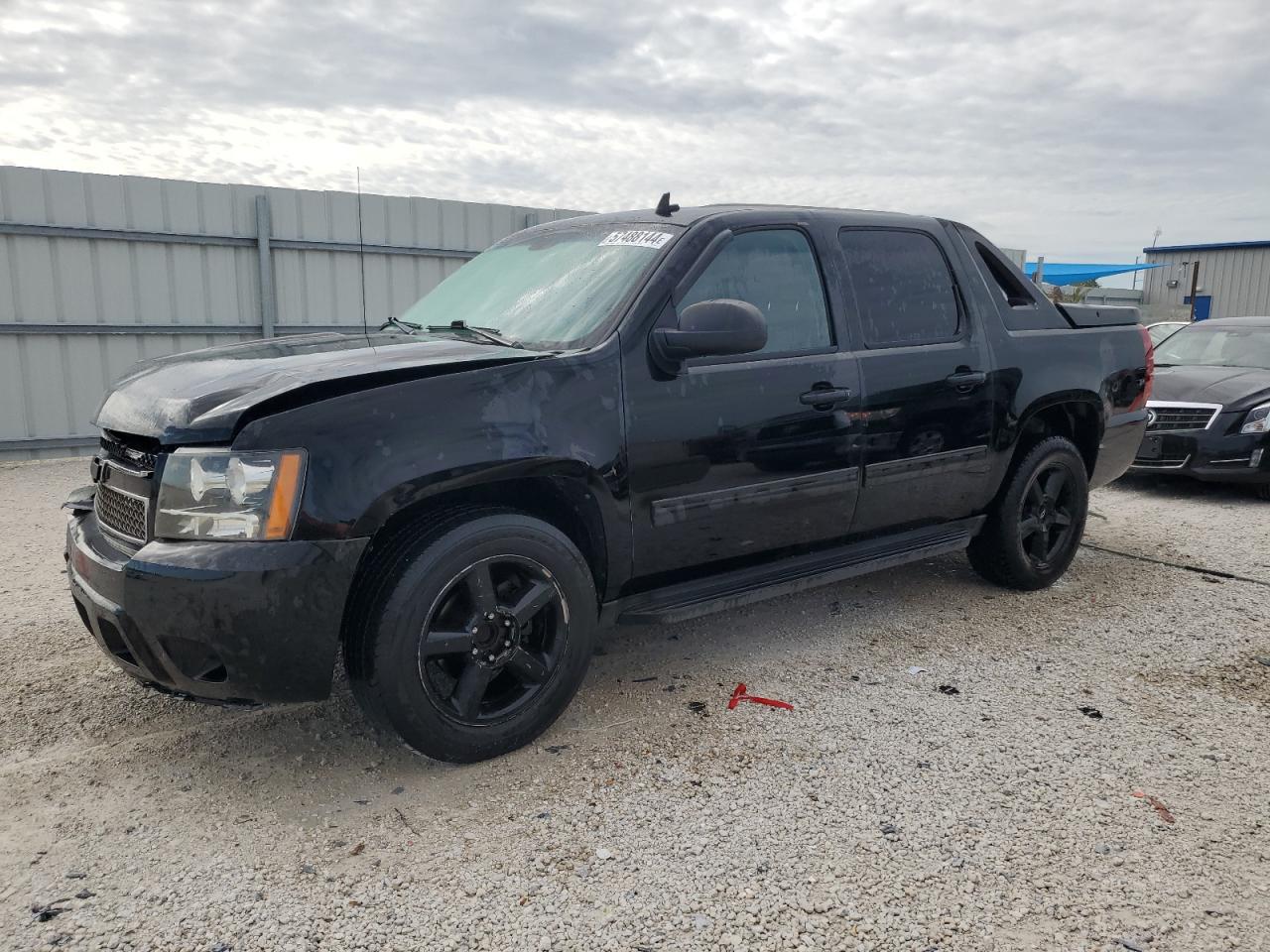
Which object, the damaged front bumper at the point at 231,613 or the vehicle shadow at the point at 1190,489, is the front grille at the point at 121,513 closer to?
the damaged front bumper at the point at 231,613

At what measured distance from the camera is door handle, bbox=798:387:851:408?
365 centimetres

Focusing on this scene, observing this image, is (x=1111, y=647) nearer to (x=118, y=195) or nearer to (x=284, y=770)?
(x=284, y=770)

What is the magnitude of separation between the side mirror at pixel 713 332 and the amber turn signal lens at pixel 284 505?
1.28 meters

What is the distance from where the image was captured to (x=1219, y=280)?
108 ft

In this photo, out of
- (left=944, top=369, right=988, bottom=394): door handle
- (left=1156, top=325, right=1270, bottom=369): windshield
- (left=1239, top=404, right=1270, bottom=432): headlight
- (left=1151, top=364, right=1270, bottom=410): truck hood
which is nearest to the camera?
(left=944, top=369, right=988, bottom=394): door handle

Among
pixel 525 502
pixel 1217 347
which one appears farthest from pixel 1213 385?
pixel 525 502

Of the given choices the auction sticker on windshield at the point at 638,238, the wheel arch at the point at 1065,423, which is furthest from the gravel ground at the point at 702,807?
the auction sticker on windshield at the point at 638,238

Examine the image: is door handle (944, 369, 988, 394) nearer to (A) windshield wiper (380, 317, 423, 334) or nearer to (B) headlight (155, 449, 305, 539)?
(A) windshield wiper (380, 317, 423, 334)

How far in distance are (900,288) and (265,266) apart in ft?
25.5

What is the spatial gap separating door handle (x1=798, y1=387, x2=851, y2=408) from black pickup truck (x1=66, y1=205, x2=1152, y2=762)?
0.01 meters

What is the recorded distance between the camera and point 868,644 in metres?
4.18

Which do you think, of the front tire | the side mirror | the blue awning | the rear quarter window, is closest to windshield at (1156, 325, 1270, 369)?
the rear quarter window

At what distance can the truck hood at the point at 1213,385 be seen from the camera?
24.9ft

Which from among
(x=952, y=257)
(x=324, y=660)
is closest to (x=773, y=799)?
(x=324, y=660)
